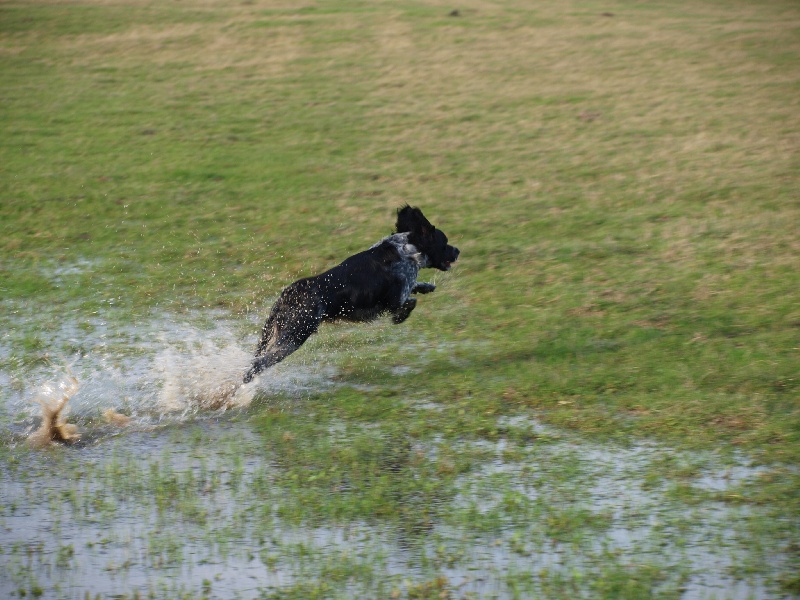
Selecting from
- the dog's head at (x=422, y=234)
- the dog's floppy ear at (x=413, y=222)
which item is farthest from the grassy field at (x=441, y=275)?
the dog's floppy ear at (x=413, y=222)

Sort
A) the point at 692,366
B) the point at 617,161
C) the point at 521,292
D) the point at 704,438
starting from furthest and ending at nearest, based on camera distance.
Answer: the point at 617,161 → the point at 521,292 → the point at 692,366 → the point at 704,438

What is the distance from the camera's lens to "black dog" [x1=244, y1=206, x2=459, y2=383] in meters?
8.78

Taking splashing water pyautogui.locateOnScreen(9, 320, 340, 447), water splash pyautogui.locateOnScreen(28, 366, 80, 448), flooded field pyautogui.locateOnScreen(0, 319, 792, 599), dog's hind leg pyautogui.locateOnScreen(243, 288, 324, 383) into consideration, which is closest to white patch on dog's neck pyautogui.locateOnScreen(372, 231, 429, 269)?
dog's hind leg pyautogui.locateOnScreen(243, 288, 324, 383)

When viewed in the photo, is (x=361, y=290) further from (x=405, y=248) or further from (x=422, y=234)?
(x=422, y=234)

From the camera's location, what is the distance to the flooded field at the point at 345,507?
5711mm

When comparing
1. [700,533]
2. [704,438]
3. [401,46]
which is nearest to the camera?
[700,533]

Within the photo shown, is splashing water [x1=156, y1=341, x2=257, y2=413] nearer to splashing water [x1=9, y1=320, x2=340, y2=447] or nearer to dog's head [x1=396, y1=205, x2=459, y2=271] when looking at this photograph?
splashing water [x1=9, y1=320, x2=340, y2=447]

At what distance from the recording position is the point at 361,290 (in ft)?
30.1

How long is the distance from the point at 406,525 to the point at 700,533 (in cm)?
172

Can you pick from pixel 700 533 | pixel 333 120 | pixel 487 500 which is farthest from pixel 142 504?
pixel 333 120

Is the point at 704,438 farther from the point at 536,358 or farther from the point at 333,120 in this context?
the point at 333,120

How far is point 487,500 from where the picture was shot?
6.68 m

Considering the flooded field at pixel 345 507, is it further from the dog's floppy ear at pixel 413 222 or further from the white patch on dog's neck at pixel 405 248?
the dog's floppy ear at pixel 413 222

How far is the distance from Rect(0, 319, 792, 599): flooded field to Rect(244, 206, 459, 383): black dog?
49 centimetres
